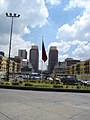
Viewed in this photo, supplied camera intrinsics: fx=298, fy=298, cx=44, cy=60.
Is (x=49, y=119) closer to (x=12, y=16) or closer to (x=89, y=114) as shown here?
(x=89, y=114)

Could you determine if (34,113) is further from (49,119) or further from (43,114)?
(49,119)

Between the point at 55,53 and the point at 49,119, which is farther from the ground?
the point at 55,53

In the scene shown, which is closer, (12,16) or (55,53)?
(12,16)

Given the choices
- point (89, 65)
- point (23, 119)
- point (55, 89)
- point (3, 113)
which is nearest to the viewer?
point (23, 119)

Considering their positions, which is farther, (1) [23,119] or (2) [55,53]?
(2) [55,53]

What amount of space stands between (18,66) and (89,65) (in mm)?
56007

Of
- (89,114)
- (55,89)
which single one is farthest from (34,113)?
(55,89)

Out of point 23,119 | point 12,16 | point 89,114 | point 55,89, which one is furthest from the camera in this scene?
point 12,16

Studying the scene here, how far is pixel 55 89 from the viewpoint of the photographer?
30469 millimetres

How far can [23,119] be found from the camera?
36.3 ft

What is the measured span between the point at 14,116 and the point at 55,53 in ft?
616

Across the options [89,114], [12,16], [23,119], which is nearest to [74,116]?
[89,114]

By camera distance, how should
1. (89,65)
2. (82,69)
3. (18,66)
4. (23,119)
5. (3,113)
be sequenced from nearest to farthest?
(23,119)
(3,113)
(89,65)
(82,69)
(18,66)

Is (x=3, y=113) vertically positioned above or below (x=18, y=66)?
below
